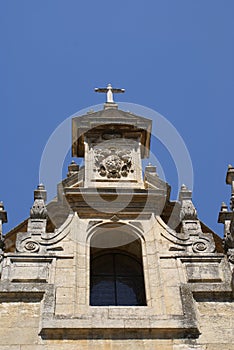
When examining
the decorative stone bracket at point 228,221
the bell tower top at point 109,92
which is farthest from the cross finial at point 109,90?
the decorative stone bracket at point 228,221

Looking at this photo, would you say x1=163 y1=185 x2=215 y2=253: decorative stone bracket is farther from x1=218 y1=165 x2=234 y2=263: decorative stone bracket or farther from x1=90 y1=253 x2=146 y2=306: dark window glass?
x1=90 y1=253 x2=146 y2=306: dark window glass

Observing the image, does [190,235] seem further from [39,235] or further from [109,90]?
[109,90]

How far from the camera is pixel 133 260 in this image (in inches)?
580

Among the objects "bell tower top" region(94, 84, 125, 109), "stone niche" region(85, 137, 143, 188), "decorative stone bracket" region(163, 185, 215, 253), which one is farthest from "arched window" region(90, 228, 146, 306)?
"bell tower top" region(94, 84, 125, 109)

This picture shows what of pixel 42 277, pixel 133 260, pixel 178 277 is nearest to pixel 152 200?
pixel 133 260

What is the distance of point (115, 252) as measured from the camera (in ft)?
48.9

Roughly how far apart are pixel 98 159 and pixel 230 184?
3867 mm

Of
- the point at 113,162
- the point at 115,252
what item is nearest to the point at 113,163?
the point at 113,162

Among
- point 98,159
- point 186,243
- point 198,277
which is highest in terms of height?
point 98,159

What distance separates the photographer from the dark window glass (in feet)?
44.2

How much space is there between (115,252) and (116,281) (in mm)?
1003

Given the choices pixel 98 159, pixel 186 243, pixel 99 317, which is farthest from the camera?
pixel 98 159

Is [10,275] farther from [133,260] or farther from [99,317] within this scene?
[133,260]

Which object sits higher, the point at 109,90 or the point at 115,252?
the point at 109,90
